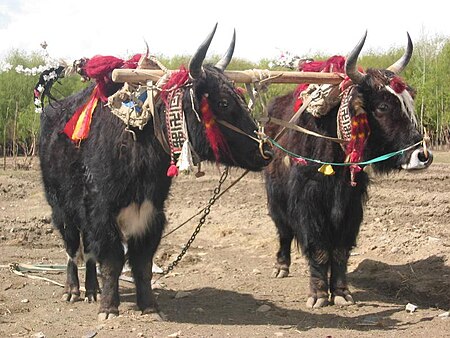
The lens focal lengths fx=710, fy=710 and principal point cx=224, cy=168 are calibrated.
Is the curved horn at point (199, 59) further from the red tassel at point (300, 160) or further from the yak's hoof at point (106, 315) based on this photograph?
the yak's hoof at point (106, 315)

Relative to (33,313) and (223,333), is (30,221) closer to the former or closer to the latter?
(33,313)

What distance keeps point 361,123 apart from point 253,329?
197cm

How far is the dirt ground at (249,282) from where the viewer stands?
18.0 ft

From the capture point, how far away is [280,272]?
7.86 metres

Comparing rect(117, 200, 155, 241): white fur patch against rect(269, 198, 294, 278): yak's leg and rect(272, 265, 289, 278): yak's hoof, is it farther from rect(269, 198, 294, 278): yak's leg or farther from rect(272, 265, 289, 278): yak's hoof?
rect(272, 265, 289, 278): yak's hoof

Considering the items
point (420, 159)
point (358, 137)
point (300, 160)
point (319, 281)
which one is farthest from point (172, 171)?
point (420, 159)

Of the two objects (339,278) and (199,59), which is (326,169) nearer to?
(339,278)

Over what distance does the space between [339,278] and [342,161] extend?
1.09 m

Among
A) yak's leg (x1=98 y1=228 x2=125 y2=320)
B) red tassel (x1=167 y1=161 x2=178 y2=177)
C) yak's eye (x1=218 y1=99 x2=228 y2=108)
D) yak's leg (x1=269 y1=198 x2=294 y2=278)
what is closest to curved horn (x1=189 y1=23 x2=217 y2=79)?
yak's eye (x1=218 y1=99 x2=228 y2=108)

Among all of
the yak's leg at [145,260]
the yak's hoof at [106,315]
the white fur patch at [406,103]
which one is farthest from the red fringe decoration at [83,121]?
the white fur patch at [406,103]

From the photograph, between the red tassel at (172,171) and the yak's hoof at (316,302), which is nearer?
the red tassel at (172,171)

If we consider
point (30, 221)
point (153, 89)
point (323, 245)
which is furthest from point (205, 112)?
point (30, 221)

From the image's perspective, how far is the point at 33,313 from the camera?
600cm

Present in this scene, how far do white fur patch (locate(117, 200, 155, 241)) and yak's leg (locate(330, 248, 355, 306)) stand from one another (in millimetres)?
1909
